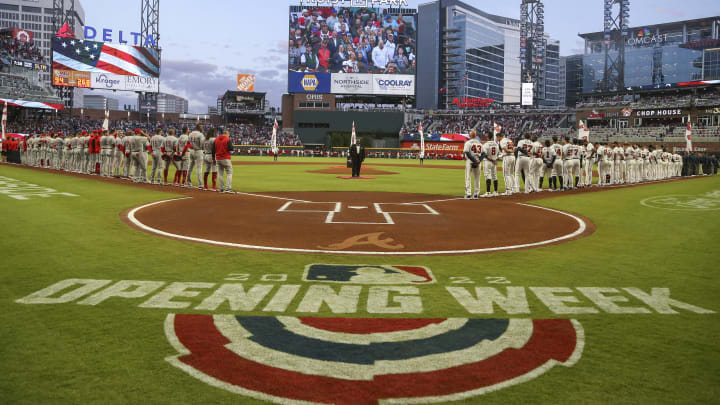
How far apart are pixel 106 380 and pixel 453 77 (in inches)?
6216

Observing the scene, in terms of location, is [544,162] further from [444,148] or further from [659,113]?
[659,113]

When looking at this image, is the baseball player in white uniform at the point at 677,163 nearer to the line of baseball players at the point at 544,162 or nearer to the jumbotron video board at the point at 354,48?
the line of baseball players at the point at 544,162

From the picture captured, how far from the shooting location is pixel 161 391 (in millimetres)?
3348

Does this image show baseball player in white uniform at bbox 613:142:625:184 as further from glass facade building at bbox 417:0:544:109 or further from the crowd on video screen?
glass facade building at bbox 417:0:544:109

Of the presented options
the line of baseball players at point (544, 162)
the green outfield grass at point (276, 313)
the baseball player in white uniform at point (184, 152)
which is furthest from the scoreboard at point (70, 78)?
the green outfield grass at point (276, 313)

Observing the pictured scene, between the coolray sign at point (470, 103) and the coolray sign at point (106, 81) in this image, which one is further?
the coolray sign at point (470, 103)

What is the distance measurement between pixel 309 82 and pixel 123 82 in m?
30.9

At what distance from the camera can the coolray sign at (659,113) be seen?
69.9 m

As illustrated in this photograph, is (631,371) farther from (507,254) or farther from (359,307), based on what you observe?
(507,254)

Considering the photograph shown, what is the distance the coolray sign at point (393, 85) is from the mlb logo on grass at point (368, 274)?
274 feet

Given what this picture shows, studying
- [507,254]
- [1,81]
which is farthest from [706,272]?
[1,81]

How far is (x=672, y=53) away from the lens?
120188mm

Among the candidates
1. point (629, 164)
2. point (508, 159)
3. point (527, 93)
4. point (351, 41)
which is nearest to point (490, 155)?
point (508, 159)

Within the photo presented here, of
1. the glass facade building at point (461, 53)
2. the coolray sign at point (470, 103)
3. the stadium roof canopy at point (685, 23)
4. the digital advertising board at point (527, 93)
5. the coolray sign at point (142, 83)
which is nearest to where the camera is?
→ the coolray sign at point (142, 83)
